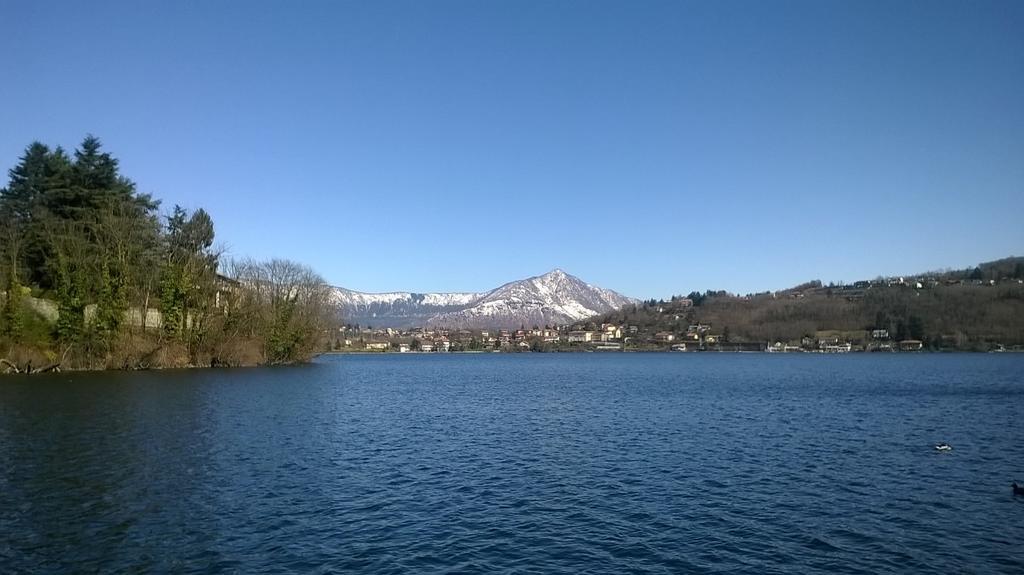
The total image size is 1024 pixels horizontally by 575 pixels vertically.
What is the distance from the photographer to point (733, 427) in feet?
123

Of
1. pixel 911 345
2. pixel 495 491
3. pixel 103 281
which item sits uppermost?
pixel 103 281

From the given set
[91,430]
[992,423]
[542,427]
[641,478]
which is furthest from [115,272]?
[992,423]

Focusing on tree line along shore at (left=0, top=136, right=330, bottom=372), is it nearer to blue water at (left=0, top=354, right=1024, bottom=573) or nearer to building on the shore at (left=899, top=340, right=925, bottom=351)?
blue water at (left=0, top=354, right=1024, bottom=573)

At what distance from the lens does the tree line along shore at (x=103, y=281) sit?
220ft

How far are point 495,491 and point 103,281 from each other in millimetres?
64406

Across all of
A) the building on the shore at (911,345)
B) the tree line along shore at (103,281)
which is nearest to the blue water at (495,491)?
the tree line along shore at (103,281)

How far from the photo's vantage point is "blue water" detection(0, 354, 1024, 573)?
15203 millimetres

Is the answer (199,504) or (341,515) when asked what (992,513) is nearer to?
(341,515)

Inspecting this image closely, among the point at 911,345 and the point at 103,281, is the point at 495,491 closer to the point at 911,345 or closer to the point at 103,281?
the point at 103,281

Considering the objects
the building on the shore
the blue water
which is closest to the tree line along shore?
the blue water

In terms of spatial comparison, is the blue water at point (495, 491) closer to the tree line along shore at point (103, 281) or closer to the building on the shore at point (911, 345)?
the tree line along shore at point (103, 281)

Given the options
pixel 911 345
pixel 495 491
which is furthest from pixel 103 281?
pixel 911 345

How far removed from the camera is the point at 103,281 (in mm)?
68688

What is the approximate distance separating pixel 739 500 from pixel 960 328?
206 meters
